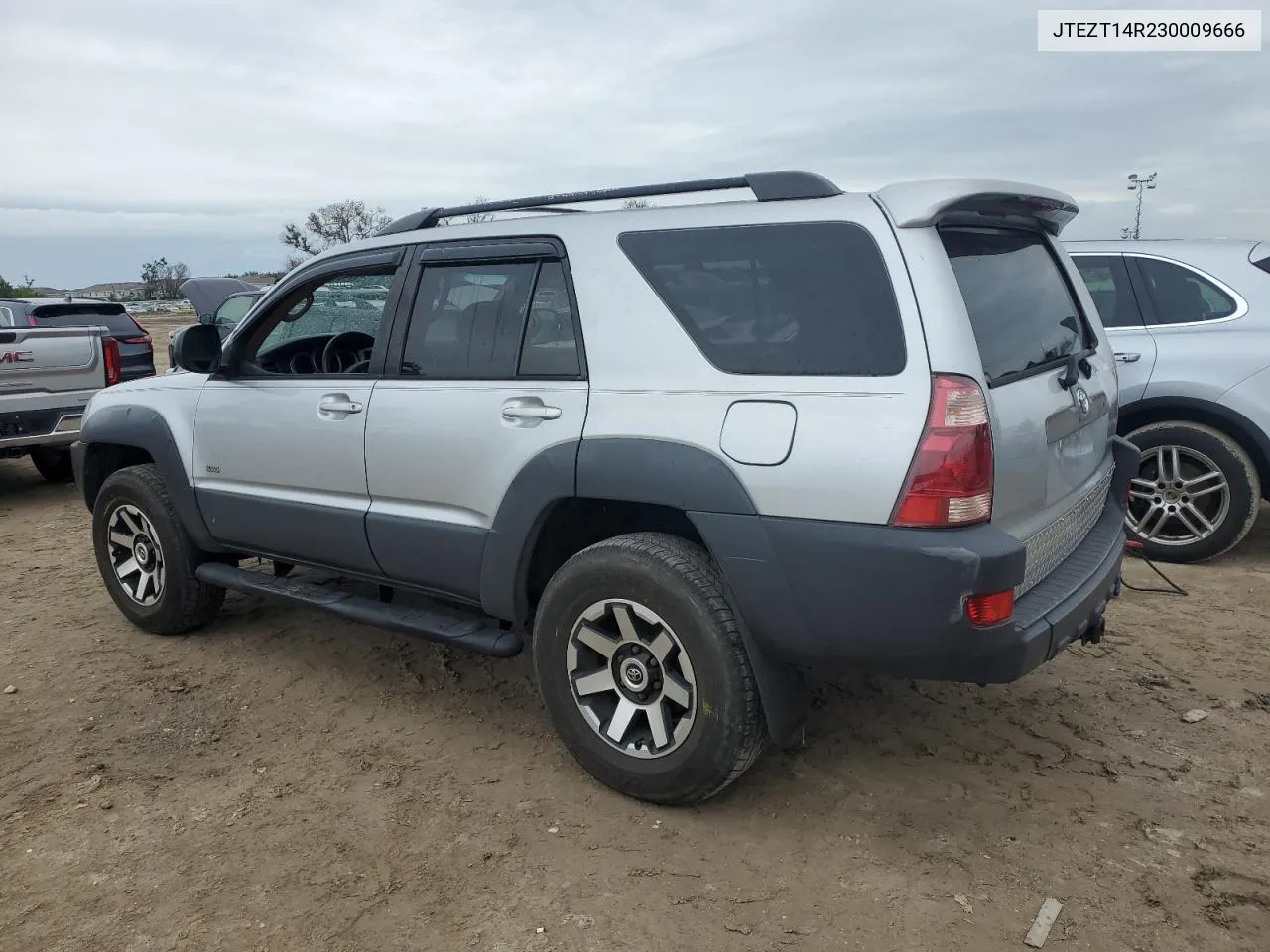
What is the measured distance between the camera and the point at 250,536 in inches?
167

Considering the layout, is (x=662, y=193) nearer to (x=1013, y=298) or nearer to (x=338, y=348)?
(x=1013, y=298)

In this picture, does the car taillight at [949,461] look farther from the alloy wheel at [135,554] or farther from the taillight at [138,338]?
the taillight at [138,338]

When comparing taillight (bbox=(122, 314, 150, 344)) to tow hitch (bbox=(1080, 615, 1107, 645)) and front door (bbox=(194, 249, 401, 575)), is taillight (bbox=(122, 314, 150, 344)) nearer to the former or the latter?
front door (bbox=(194, 249, 401, 575))

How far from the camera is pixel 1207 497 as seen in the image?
5508 millimetres

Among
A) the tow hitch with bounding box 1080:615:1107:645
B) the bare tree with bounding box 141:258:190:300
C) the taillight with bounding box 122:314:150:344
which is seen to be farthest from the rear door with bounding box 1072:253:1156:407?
the bare tree with bounding box 141:258:190:300

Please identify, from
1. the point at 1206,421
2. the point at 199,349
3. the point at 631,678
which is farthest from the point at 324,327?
the point at 1206,421

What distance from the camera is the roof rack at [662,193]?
9.61 feet

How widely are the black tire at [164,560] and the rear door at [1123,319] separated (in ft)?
15.9

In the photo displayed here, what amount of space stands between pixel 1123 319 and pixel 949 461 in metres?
3.91

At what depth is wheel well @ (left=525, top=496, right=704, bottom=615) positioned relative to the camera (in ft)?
10.4

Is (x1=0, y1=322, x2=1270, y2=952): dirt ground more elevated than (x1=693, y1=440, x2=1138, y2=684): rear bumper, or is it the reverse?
(x1=693, y1=440, x2=1138, y2=684): rear bumper

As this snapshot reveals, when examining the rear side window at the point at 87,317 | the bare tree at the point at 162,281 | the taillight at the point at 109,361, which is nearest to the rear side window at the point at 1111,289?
the taillight at the point at 109,361

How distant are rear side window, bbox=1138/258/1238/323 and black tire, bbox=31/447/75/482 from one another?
9020 mm

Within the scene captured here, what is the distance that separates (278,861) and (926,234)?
8.57ft
